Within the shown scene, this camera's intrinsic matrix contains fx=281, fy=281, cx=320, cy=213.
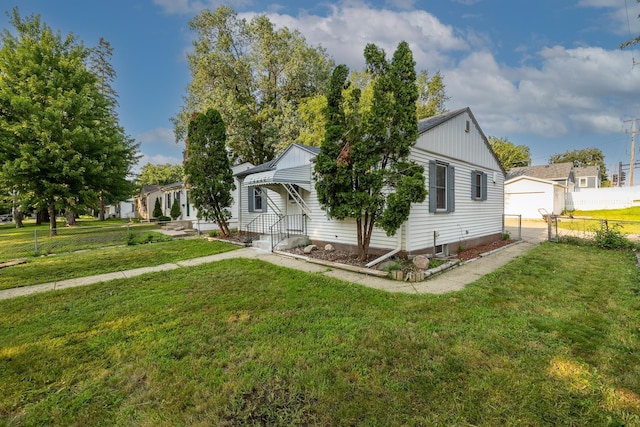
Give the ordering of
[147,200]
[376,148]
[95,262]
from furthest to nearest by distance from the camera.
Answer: [147,200], [95,262], [376,148]

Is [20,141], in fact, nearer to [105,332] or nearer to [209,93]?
[209,93]

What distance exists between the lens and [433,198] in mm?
7828

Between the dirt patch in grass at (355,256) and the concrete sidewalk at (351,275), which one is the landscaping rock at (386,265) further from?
the concrete sidewalk at (351,275)

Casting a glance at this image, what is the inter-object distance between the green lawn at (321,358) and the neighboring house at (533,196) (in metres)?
23.8

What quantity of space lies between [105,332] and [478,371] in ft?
14.2

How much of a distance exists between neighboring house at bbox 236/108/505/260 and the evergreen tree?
1.65 m

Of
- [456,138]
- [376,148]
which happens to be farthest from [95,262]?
[456,138]

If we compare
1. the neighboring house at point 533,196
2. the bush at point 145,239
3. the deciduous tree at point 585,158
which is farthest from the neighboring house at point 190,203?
the deciduous tree at point 585,158

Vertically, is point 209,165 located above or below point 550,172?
below

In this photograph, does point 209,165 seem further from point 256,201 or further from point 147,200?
point 147,200

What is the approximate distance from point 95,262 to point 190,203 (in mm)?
8124

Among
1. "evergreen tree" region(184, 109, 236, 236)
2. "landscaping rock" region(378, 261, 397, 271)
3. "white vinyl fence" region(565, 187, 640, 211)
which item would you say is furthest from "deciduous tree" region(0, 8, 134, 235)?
"white vinyl fence" region(565, 187, 640, 211)

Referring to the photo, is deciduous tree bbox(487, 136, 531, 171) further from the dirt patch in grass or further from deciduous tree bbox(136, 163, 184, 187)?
deciduous tree bbox(136, 163, 184, 187)

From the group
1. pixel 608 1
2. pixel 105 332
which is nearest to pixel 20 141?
pixel 105 332
